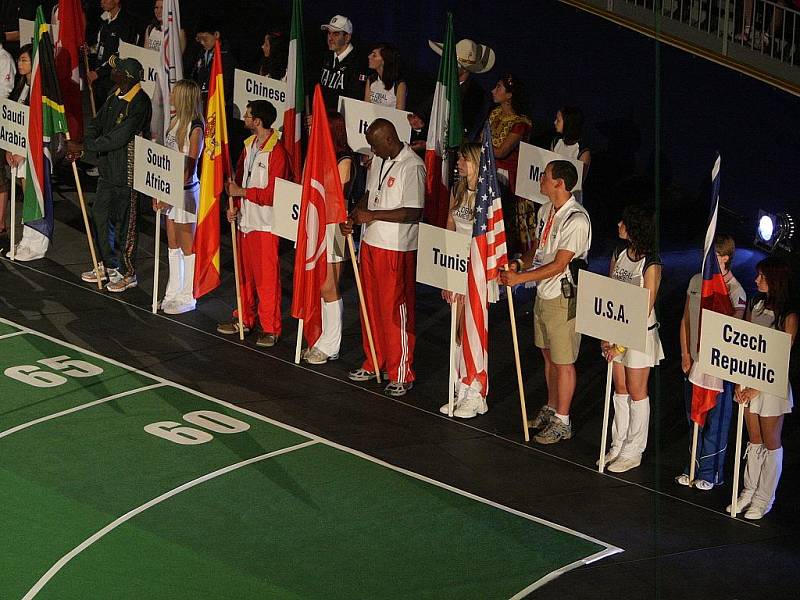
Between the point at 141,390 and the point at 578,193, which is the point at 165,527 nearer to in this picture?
the point at 141,390

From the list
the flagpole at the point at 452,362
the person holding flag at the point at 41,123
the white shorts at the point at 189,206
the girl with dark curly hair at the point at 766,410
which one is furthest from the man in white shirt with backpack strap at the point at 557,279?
the person holding flag at the point at 41,123

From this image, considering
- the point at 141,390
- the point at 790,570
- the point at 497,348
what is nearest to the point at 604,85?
the point at 497,348

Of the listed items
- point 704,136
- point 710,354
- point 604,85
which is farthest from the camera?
point 604,85

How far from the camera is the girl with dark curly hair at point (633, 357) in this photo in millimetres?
12602

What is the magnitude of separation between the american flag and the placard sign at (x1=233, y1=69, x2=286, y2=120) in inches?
151

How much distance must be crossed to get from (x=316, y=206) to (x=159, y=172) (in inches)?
83.5

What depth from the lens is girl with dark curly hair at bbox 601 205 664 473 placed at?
1260cm

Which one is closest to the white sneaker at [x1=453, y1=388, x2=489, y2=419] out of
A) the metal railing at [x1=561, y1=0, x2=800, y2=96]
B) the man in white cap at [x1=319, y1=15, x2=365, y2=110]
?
the metal railing at [x1=561, y1=0, x2=800, y2=96]

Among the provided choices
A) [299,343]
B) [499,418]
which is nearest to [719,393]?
[499,418]

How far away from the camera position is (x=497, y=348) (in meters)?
15.8

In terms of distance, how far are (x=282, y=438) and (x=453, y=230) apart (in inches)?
92.6

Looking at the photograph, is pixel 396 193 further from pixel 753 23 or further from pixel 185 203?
pixel 753 23

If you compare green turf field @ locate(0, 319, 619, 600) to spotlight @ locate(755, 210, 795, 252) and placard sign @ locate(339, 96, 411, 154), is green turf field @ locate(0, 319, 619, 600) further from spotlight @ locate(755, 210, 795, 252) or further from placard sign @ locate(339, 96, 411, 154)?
spotlight @ locate(755, 210, 795, 252)

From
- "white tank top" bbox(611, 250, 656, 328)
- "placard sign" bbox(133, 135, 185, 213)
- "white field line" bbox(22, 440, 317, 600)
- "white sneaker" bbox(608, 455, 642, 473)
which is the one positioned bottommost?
"white field line" bbox(22, 440, 317, 600)
